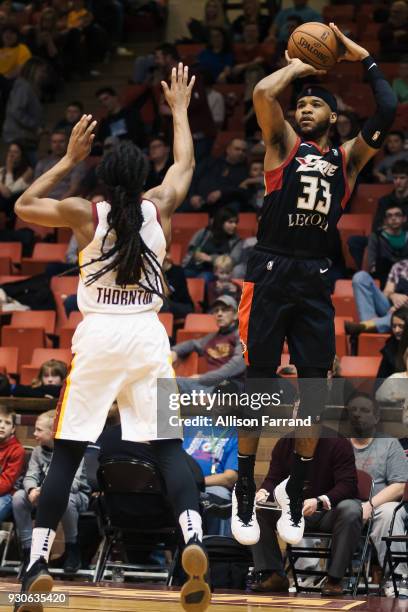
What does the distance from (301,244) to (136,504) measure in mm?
2427

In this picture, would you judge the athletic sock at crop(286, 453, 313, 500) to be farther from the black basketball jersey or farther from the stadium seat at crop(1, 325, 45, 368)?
the stadium seat at crop(1, 325, 45, 368)

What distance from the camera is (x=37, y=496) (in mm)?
9172

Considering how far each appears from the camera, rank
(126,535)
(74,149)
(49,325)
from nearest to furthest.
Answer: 1. (74,149)
2. (126,535)
3. (49,325)

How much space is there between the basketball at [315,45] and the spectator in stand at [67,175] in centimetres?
828

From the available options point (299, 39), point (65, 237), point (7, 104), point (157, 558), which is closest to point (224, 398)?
point (157, 558)

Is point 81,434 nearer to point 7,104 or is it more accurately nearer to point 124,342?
point 124,342

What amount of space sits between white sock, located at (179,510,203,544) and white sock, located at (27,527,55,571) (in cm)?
62

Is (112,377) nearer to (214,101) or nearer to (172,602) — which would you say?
(172,602)

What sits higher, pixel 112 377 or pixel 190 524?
pixel 112 377

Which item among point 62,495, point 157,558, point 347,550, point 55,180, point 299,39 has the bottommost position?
point 157,558

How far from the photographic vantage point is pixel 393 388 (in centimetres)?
1001

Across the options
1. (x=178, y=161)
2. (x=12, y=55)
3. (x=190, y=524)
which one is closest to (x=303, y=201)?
(x=178, y=161)

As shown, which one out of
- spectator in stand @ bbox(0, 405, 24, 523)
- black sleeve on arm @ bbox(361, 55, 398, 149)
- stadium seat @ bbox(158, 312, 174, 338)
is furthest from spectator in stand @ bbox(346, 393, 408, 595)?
stadium seat @ bbox(158, 312, 174, 338)

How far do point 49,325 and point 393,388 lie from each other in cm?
419
